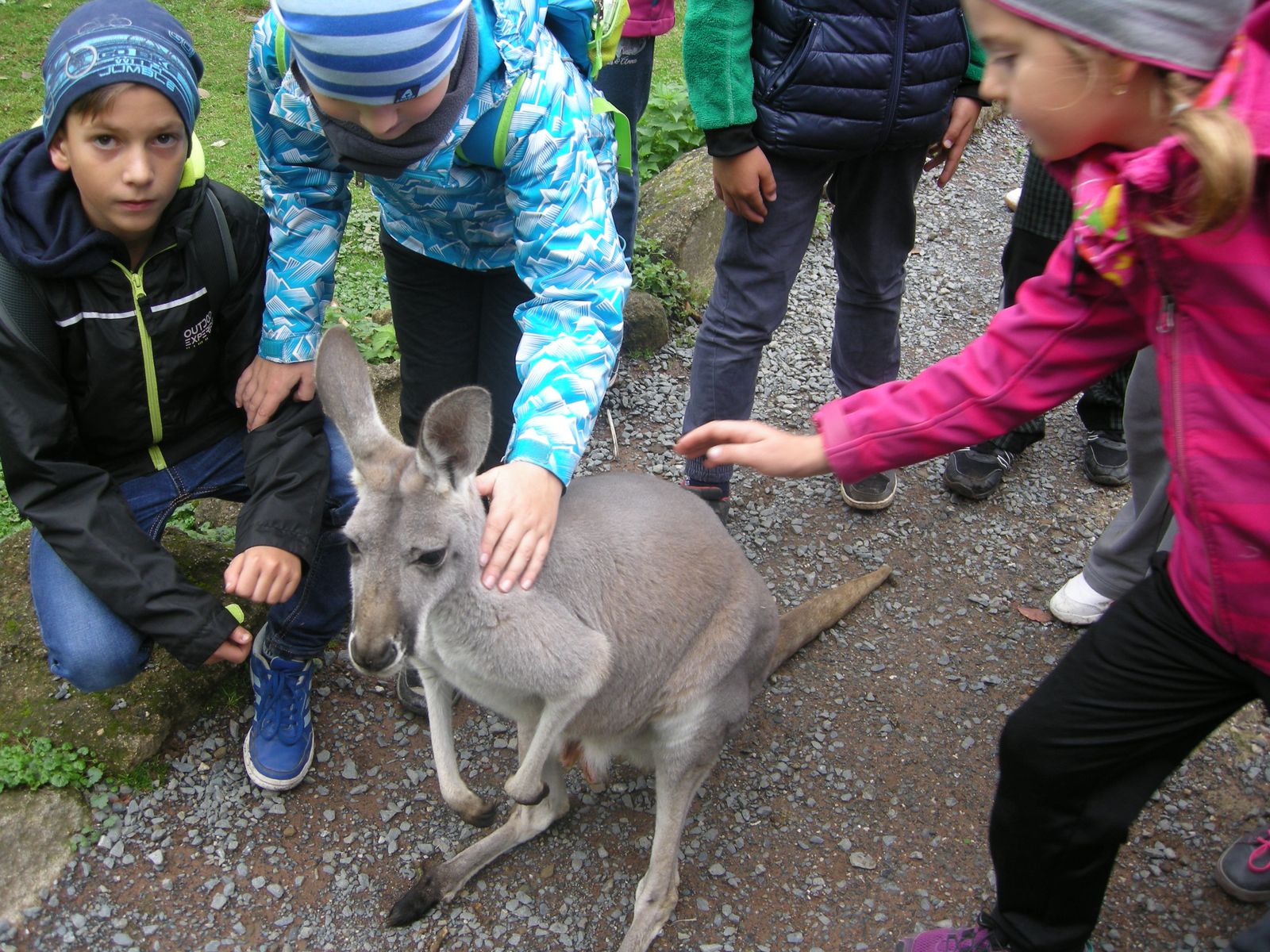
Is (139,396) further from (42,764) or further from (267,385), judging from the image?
(42,764)

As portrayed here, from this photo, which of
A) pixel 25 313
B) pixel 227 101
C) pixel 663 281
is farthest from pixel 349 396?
pixel 227 101

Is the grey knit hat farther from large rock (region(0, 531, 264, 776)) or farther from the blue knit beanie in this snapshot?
large rock (region(0, 531, 264, 776))

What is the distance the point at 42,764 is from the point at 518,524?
1231mm

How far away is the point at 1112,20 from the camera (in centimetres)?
113

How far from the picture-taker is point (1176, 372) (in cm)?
126

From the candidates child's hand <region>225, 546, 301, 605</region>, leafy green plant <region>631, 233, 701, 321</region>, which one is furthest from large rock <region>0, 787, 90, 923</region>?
leafy green plant <region>631, 233, 701, 321</region>

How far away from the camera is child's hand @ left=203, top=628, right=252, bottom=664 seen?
1908 mm

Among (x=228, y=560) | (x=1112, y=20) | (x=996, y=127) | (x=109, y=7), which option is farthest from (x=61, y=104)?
(x=996, y=127)

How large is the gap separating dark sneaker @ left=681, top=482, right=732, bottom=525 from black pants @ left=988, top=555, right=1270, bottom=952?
137cm

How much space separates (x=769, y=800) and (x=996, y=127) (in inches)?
190

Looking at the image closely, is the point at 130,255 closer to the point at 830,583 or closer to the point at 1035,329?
the point at 1035,329

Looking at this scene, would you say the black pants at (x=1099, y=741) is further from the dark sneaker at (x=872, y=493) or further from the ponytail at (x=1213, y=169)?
the dark sneaker at (x=872, y=493)

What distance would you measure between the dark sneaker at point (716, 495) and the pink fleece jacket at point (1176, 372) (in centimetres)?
127

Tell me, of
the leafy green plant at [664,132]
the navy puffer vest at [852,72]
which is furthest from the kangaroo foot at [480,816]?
the leafy green plant at [664,132]
